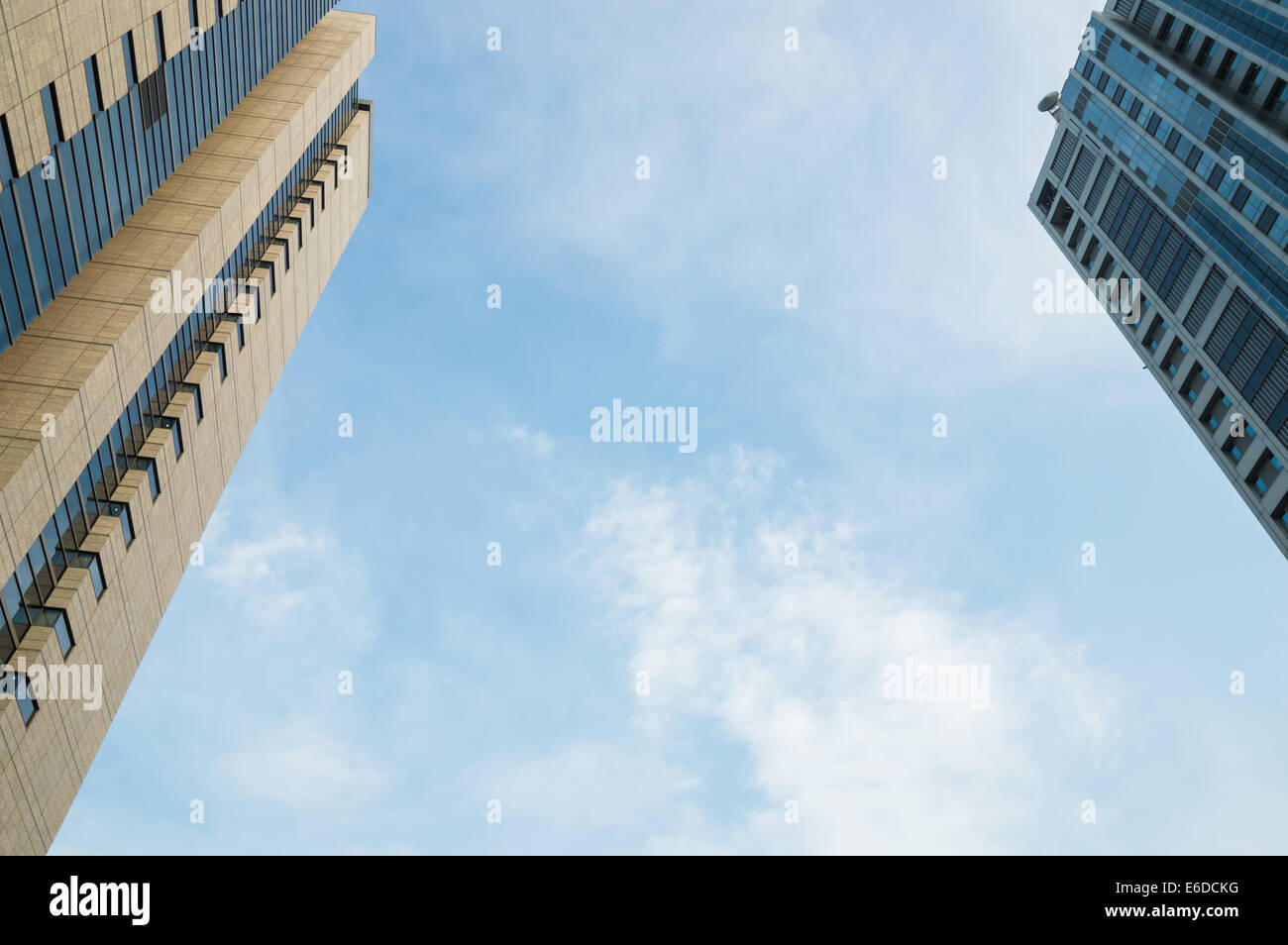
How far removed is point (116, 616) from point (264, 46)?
105 ft

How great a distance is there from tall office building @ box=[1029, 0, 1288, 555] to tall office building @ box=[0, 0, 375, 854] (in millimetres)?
58439

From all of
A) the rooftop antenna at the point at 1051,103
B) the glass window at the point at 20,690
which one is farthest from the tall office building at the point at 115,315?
the rooftop antenna at the point at 1051,103

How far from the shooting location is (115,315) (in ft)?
98.3

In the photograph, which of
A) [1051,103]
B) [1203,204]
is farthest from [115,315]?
[1051,103]

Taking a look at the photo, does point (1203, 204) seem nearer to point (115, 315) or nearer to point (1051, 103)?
point (1051, 103)

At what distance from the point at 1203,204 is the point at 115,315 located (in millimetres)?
64767

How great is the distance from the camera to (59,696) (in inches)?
1148

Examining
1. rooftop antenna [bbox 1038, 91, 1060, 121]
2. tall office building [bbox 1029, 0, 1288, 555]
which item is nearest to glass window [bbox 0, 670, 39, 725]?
tall office building [bbox 1029, 0, 1288, 555]

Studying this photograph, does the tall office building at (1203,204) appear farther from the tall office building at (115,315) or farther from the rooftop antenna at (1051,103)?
the tall office building at (115,315)

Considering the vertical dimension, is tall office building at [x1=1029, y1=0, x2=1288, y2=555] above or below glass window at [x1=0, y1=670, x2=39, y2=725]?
above

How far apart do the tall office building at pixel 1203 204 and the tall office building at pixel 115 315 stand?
5844 cm

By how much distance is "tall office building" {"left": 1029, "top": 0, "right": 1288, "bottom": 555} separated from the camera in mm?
47656

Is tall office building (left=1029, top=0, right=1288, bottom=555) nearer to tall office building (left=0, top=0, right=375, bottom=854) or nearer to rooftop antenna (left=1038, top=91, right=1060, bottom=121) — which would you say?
rooftop antenna (left=1038, top=91, right=1060, bottom=121)
